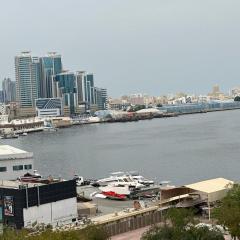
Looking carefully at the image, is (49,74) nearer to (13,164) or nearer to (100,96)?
(100,96)

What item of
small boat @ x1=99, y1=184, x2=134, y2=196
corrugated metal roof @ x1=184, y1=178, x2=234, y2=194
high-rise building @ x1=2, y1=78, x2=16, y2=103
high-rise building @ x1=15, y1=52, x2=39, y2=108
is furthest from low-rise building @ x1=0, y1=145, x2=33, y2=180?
high-rise building @ x1=2, y1=78, x2=16, y2=103

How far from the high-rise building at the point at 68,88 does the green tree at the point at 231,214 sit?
3315 cm

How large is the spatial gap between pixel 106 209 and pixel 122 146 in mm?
10917

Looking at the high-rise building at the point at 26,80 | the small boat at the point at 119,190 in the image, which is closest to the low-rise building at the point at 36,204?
the small boat at the point at 119,190

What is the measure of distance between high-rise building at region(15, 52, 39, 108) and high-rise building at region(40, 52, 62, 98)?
50 cm

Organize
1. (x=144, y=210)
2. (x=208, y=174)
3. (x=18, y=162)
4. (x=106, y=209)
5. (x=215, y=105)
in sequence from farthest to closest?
(x=215, y=105) < (x=208, y=174) < (x=18, y=162) < (x=106, y=209) < (x=144, y=210)

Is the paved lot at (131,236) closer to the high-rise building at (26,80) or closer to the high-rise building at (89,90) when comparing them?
the high-rise building at (26,80)

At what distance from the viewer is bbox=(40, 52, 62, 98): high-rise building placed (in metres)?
39.7

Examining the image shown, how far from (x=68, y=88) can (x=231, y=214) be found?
35278 millimetres

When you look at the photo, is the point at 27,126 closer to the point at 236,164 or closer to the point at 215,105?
the point at 215,105

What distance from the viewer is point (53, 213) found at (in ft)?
17.6

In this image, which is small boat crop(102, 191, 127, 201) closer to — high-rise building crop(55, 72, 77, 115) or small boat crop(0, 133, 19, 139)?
small boat crop(0, 133, 19, 139)

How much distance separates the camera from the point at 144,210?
554 centimetres

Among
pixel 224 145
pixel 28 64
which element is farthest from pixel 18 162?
pixel 28 64
